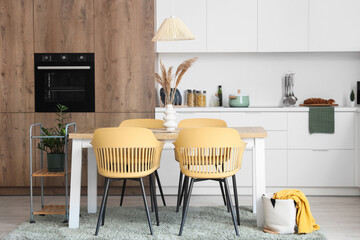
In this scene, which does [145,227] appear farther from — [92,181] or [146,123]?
[146,123]

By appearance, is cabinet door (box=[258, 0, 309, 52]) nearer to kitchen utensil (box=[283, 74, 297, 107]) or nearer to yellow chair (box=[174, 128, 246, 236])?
kitchen utensil (box=[283, 74, 297, 107])

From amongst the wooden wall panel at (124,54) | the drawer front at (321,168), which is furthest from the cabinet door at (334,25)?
the wooden wall panel at (124,54)

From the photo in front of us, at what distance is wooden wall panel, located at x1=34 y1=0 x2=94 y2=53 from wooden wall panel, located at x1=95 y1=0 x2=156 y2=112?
98mm

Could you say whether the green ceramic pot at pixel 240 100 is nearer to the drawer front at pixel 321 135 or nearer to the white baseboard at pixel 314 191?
the drawer front at pixel 321 135

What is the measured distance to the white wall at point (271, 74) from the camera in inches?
231

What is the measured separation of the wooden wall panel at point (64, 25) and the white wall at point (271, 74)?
1.03 m

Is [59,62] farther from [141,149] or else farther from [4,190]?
[141,149]

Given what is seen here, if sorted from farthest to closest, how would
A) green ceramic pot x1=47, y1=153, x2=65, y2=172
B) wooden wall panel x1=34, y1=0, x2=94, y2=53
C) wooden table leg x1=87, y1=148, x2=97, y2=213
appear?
wooden wall panel x1=34, y1=0, x2=94, y2=53, wooden table leg x1=87, y1=148, x2=97, y2=213, green ceramic pot x1=47, y1=153, x2=65, y2=172

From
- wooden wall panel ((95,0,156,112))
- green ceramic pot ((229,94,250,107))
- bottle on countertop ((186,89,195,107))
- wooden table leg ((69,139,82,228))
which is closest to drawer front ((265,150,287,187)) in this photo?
green ceramic pot ((229,94,250,107))

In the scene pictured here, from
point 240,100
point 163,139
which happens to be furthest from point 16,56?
point 240,100

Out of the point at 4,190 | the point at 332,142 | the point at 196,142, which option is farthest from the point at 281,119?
the point at 4,190

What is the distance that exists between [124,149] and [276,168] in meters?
2.26

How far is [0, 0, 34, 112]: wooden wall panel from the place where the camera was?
207 inches

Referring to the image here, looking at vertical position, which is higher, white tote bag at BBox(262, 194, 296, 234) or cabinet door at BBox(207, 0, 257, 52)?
cabinet door at BBox(207, 0, 257, 52)
